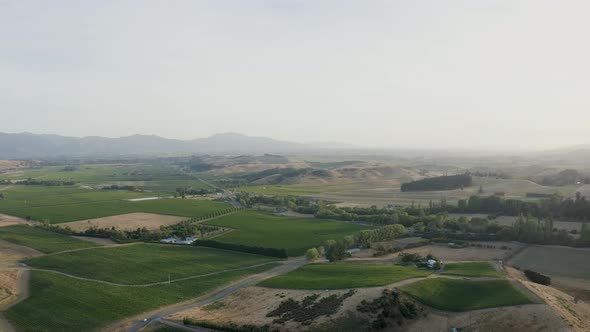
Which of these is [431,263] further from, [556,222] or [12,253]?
[12,253]

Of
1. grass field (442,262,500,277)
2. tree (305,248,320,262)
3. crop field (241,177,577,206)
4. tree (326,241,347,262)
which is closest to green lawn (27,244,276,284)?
tree (305,248,320,262)

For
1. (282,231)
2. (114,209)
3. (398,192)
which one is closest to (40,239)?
(114,209)

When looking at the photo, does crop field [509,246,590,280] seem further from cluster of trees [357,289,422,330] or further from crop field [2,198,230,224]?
crop field [2,198,230,224]

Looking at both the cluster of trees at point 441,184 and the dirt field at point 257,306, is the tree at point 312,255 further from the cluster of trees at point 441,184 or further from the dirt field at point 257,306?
the cluster of trees at point 441,184

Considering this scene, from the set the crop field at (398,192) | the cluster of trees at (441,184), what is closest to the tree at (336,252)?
the crop field at (398,192)

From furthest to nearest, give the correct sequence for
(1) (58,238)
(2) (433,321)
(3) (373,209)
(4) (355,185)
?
(4) (355,185) → (3) (373,209) → (1) (58,238) → (2) (433,321)

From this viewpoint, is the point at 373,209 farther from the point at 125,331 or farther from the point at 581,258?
the point at 125,331

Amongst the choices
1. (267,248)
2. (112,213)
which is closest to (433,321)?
(267,248)
